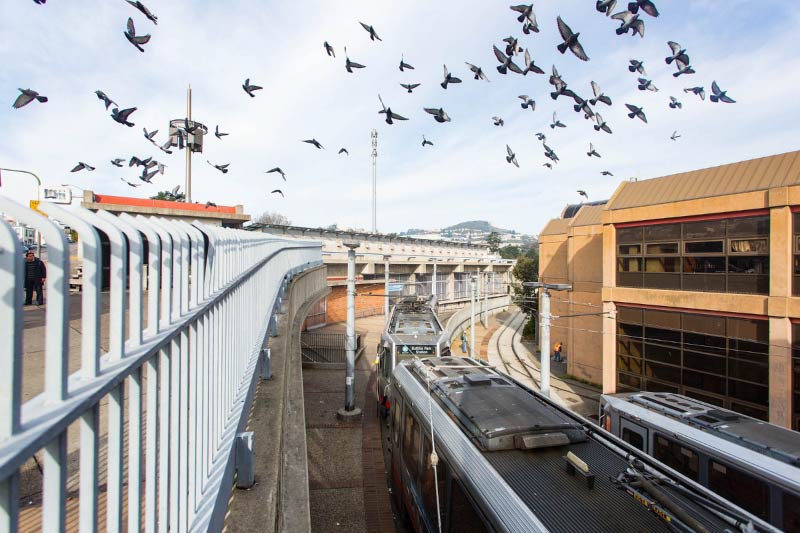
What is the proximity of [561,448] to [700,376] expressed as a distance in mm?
14434

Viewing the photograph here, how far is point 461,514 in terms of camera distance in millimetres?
5363

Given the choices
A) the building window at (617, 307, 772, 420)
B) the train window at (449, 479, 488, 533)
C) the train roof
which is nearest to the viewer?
the train window at (449, 479, 488, 533)

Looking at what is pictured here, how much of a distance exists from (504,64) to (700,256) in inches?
492

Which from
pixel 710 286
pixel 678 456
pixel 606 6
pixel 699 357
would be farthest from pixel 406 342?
pixel 710 286

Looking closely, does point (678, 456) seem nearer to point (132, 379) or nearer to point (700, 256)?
point (132, 379)

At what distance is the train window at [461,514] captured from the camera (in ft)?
16.3

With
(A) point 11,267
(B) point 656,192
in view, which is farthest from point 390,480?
(B) point 656,192

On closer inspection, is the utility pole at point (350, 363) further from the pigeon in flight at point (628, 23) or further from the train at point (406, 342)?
the pigeon in flight at point (628, 23)

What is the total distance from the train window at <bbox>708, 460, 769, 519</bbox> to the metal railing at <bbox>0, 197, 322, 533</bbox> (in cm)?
691

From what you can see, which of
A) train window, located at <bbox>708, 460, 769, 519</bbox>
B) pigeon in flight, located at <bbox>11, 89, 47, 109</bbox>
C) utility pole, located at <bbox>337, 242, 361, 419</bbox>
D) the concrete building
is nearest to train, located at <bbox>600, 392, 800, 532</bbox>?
train window, located at <bbox>708, 460, 769, 519</bbox>

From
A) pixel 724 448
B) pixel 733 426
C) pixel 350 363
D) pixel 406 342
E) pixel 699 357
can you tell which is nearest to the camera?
pixel 724 448

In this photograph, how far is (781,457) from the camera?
6.29 m

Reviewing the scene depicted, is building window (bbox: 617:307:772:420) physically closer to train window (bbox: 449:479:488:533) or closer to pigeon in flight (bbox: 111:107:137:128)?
train window (bbox: 449:479:488:533)

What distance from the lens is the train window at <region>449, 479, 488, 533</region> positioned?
16.3 feet
